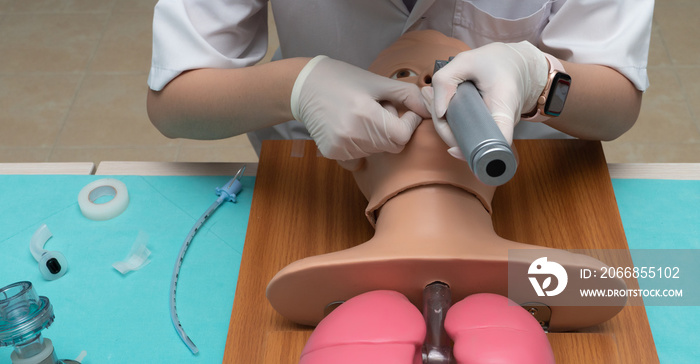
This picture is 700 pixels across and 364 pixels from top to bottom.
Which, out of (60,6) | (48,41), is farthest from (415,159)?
(60,6)

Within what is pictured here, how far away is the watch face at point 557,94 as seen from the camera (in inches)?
42.1

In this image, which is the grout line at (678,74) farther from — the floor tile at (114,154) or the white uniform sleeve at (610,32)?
the floor tile at (114,154)

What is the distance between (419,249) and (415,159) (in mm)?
181

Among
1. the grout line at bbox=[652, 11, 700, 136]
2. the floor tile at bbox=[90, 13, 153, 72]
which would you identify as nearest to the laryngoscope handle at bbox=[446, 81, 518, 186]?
the grout line at bbox=[652, 11, 700, 136]

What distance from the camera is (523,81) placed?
1.07 metres

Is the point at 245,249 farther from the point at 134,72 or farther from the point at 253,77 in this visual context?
the point at 134,72

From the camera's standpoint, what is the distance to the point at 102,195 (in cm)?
134

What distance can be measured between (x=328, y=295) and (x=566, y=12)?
2.28 ft

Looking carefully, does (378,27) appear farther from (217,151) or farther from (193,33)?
(217,151)

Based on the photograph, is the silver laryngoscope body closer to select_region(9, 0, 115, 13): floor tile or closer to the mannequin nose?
the mannequin nose

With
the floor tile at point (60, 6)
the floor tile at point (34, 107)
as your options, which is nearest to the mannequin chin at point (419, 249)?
the floor tile at point (34, 107)

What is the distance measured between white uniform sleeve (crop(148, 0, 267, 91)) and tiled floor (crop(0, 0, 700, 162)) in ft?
4.58

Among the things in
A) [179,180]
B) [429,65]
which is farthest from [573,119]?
[179,180]

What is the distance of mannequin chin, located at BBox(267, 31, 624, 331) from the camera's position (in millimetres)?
951
